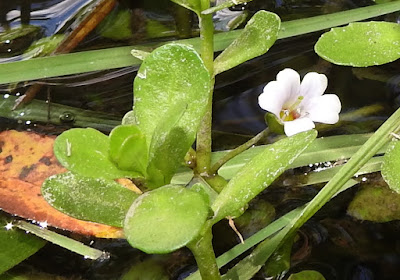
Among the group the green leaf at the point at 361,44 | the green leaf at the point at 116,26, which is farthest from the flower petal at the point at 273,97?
the green leaf at the point at 116,26

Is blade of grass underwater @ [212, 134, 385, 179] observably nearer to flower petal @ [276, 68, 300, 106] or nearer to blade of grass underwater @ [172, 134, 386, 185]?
blade of grass underwater @ [172, 134, 386, 185]

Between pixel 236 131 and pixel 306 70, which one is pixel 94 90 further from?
pixel 306 70

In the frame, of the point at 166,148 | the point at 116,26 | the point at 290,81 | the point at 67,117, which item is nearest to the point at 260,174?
the point at 166,148

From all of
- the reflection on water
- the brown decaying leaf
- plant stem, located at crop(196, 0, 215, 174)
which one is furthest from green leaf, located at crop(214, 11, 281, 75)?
the reflection on water

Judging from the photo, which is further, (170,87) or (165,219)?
(170,87)

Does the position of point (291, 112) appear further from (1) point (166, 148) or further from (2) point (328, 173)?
(1) point (166, 148)

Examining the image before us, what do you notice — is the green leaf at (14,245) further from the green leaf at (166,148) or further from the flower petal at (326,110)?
the flower petal at (326,110)

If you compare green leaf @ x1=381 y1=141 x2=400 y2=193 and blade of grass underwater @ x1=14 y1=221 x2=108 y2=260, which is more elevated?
green leaf @ x1=381 y1=141 x2=400 y2=193
